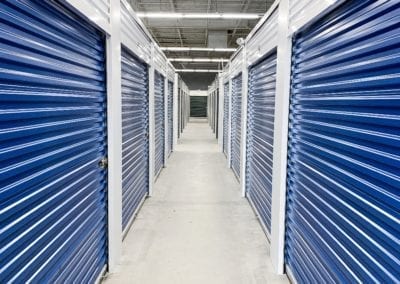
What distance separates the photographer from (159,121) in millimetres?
7457

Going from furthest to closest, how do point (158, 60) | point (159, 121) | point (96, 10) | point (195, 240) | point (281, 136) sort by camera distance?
1. point (159, 121)
2. point (158, 60)
3. point (195, 240)
4. point (281, 136)
5. point (96, 10)

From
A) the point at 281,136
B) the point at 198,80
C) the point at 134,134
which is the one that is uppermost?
the point at 198,80

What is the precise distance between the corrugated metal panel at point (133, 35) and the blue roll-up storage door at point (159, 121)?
1.69 meters

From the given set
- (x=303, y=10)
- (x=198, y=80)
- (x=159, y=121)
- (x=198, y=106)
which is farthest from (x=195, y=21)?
(x=198, y=106)

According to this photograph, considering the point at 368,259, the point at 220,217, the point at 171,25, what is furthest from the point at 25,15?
the point at 171,25

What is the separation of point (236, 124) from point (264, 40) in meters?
3.49

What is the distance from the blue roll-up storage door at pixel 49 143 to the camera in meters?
1.53

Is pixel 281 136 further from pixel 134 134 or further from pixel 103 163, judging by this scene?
pixel 134 134

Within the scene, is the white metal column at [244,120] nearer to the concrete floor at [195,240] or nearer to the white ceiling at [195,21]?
the concrete floor at [195,240]

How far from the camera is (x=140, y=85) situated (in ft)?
16.2

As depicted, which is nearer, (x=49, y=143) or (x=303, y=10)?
(x=49, y=143)

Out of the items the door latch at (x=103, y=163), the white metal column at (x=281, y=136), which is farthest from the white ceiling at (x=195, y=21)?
the door latch at (x=103, y=163)

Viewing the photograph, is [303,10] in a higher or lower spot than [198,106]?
higher

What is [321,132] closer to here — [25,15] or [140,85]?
[25,15]
